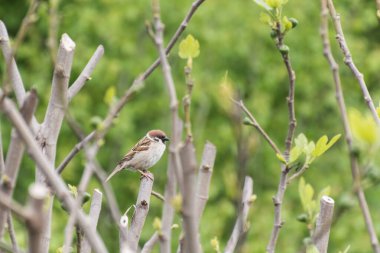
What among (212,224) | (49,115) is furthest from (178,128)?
(212,224)

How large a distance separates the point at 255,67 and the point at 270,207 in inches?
83.4

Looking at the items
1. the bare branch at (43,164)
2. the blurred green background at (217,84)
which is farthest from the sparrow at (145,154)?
the blurred green background at (217,84)

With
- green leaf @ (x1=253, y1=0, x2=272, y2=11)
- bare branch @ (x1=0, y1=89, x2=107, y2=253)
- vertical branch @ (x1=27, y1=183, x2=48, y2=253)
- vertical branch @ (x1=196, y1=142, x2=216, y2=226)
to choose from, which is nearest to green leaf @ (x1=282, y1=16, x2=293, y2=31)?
green leaf @ (x1=253, y1=0, x2=272, y2=11)

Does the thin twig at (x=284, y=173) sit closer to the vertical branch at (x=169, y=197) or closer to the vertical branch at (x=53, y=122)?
the vertical branch at (x=169, y=197)

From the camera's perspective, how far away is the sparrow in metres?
5.70

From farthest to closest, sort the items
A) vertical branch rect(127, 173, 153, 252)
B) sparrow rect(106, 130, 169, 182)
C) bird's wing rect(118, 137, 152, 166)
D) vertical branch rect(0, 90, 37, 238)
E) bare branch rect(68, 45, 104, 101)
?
bird's wing rect(118, 137, 152, 166) → sparrow rect(106, 130, 169, 182) → bare branch rect(68, 45, 104, 101) → vertical branch rect(127, 173, 153, 252) → vertical branch rect(0, 90, 37, 238)

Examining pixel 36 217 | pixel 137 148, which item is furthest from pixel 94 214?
pixel 137 148

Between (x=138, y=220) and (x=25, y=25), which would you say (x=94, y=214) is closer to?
(x=138, y=220)

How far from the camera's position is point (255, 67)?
502 inches

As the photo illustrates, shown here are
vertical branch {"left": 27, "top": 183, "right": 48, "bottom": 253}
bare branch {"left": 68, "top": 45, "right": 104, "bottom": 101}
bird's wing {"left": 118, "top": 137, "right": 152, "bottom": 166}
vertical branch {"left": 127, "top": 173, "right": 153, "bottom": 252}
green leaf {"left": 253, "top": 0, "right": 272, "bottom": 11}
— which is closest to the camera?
vertical branch {"left": 27, "top": 183, "right": 48, "bottom": 253}

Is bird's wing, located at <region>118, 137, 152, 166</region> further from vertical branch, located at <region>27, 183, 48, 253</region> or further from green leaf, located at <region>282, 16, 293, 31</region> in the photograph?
vertical branch, located at <region>27, 183, 48, 253</region>

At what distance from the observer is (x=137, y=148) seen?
590 centimetres

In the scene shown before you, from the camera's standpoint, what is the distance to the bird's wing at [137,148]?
581 centimetres

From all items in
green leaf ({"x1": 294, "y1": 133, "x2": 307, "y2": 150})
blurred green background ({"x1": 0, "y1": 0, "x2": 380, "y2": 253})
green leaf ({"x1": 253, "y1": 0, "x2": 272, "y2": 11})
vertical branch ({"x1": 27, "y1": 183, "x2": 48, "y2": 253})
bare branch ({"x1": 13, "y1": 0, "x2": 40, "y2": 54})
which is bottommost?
blurred green background ({"x1": 0, "y1": 0, "x2": 380, "y2": 253})
